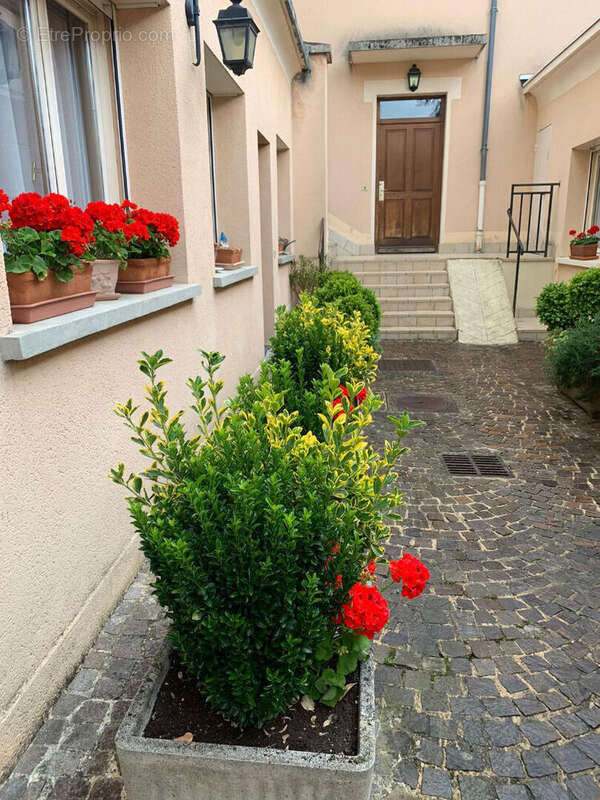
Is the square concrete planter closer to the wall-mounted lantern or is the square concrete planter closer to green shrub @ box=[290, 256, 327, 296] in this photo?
the wall-mounted lantern

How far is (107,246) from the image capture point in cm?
280

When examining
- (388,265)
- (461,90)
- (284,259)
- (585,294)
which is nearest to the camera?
(585,294)

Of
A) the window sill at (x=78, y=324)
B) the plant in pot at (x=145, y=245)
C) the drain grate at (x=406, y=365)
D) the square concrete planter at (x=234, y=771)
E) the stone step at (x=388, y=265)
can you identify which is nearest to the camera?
the square concrete planter at (x=234, y=771)

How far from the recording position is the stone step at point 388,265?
1038 cm

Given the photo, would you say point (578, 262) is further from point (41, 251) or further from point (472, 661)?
point (41, 251)

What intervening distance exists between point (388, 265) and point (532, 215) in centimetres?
298

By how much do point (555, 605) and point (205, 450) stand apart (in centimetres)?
199

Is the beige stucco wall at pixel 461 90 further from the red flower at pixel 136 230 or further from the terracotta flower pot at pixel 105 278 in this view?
the terracotta flower pot at pixel 105 278

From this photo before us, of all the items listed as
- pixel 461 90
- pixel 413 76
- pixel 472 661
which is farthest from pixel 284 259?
pixel 472 661

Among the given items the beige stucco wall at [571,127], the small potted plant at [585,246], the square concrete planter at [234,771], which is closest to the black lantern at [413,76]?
the beige stucco wall at [571,127]

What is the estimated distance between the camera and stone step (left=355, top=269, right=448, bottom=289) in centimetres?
1012

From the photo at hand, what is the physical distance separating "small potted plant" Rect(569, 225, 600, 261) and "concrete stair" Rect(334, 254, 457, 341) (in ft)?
6.60

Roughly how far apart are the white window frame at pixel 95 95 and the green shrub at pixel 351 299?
3.45m

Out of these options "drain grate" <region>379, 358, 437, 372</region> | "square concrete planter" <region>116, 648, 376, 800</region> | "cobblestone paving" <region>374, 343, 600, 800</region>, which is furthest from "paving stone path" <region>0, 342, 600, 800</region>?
"drain grate" <region>379, 358, 437, 372</region>
